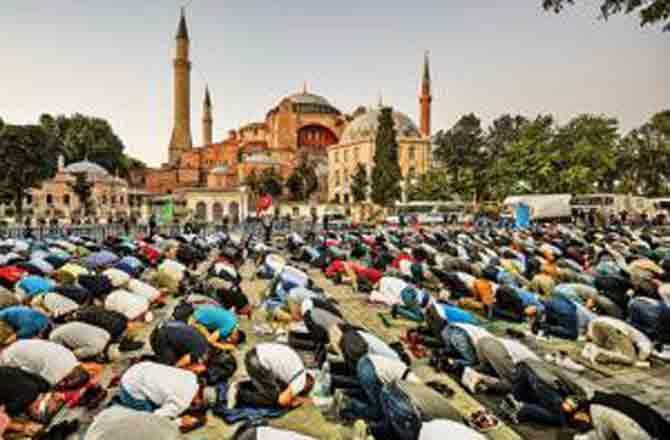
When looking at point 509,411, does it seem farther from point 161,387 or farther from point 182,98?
point 182,98

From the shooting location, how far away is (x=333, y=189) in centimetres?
7356

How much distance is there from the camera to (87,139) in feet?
227

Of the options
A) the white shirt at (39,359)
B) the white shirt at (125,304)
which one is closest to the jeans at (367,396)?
the white shirt at (39,359)

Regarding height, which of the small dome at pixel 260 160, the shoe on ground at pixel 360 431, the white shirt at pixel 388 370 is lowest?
the shoe on ground at pixel 360 431

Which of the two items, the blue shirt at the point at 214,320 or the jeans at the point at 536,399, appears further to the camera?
the blue shirt at the point at 214,320

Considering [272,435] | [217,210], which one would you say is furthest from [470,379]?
[217,210]

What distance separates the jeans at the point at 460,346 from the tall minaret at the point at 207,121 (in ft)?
280

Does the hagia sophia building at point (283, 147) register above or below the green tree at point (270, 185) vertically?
above

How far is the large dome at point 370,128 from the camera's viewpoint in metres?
70.1

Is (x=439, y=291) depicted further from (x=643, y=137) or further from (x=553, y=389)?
(x=643, y=137)

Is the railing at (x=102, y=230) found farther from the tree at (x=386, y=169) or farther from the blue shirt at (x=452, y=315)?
the blue shirt at (x=452, y=315)

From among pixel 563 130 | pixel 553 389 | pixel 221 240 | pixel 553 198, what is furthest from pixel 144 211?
pixel 553 389

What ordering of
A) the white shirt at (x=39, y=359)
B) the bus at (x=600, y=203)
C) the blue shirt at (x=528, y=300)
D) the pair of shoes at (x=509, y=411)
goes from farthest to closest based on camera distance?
1. the bus at (x=600, y=203)
2. the blue shirt at (x=528, y=300)
3. the pair of shoes at (x=509, y=411)
4. the white shirt at (x=39, y=359)

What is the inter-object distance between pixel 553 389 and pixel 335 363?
8.68 ft
